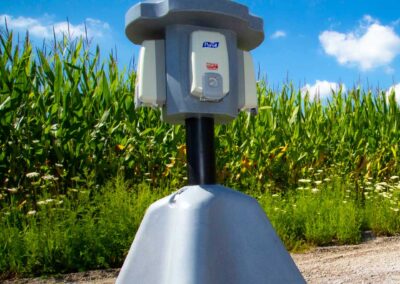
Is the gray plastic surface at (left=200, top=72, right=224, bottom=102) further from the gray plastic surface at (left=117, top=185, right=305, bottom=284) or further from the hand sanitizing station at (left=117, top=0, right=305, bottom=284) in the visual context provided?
the gray plastic surface at (left=117, top=185, right=305, bottom=284)

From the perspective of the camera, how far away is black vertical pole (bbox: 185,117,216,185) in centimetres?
184

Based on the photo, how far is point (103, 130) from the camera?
181 inches

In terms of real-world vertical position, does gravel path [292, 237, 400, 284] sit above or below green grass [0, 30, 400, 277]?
below

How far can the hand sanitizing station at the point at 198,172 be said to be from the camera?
1.71 m

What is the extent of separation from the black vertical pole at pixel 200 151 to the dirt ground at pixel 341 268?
1490 millimetres

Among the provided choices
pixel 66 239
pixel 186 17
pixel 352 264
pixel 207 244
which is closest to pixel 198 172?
pixel 207 244

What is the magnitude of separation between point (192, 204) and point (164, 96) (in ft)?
1.23

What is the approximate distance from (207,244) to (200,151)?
0.33 m

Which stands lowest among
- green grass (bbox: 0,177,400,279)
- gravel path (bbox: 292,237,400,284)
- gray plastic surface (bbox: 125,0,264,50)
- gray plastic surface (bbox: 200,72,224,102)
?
gravel path (bbox: 292,237,400,284)

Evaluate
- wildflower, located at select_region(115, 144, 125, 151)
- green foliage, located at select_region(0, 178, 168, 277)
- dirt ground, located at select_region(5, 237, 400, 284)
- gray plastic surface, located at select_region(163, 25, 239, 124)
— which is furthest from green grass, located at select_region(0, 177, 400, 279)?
gray plastic surface, located at select_region(163, 25, 239, 124)

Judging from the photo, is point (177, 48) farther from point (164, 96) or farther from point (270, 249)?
point (270, 249)

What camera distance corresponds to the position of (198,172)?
6.04 feet

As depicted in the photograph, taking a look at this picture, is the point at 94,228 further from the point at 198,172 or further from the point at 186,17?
the point at 186,17

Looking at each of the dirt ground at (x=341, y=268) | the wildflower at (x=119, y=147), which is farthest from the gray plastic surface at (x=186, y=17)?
the wildflower at (x=119, y=147)
